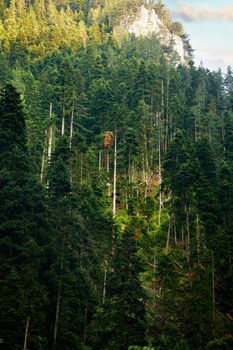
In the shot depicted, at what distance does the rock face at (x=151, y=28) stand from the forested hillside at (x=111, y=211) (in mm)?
62024

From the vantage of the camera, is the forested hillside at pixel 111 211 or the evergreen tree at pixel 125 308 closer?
the evergreen tree at pixel 125 308

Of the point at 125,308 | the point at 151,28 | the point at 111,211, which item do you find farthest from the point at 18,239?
the point at 151,28

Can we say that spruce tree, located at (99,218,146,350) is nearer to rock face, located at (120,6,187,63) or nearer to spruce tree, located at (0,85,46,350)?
spruce tree, located at (0,85,46,350)

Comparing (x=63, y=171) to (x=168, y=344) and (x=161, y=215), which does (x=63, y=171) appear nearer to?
(x=168, y=344)

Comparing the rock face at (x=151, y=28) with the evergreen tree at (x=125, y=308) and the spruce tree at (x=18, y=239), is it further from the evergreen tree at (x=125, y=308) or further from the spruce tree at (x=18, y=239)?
the evergreen tree at (x=125, y=308)

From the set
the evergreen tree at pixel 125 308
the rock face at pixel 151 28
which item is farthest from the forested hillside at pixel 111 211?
the rock face at pixel 151 28

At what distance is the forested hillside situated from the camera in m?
26.1

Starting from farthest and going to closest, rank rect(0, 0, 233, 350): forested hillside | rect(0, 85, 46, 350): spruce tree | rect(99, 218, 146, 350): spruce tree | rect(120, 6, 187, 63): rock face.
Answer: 1. rect(120, 6, 187, 63): rock face
2. rect(0, 0, 233, 350): forested hillside
3. rect(99, 218, 146, 350): spruce tree
4. rect(0, 85, 46, 350): spruce tree

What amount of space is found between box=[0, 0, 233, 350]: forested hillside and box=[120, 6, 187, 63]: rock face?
6202 cm

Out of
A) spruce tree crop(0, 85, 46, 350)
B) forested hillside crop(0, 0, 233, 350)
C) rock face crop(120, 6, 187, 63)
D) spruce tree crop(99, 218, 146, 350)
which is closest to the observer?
spruce tree crop(0, 85, 46, 350)

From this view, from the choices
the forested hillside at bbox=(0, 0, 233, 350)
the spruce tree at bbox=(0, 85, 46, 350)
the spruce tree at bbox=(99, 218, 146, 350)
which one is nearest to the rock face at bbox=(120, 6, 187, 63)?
the forested hillside at bbox=(0, 0, 233, 350)

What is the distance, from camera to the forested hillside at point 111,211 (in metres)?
26.1

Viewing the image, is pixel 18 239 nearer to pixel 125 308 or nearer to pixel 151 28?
pixel 125 308

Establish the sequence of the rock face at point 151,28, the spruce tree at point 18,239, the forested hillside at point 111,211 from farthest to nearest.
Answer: the rock face at point 151,28 → the forested hillside at point 111,211 → the spruce tree at point 18,239
